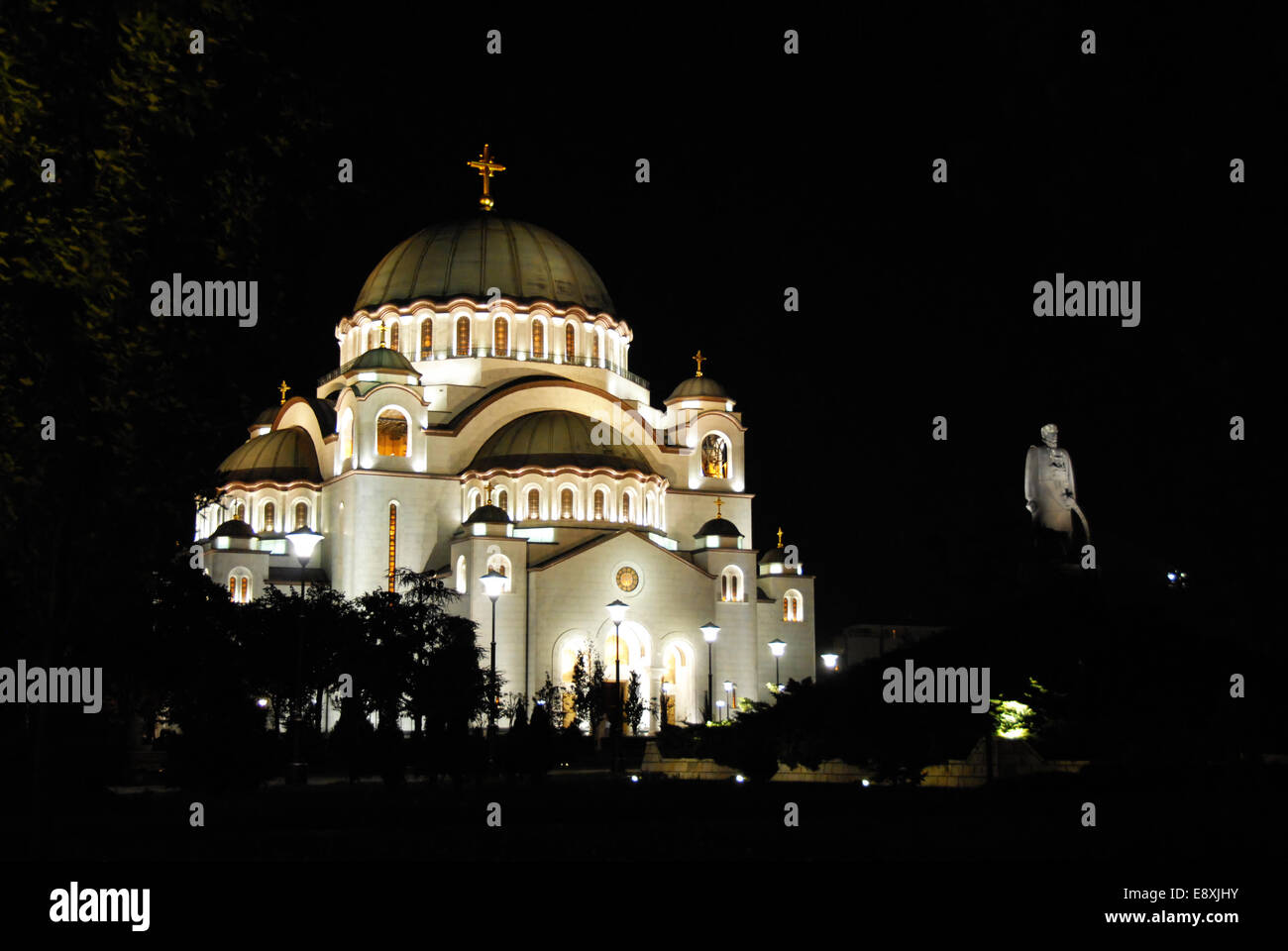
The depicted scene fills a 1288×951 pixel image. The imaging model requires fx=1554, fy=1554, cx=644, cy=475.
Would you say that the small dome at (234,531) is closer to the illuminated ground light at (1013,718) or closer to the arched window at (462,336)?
the arched window at (462,336)

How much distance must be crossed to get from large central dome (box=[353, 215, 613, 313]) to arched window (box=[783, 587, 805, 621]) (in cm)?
1241

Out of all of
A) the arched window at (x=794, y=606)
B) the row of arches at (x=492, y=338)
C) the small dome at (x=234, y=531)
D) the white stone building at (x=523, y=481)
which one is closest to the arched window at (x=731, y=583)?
the white stone building at (x=523, y=481)

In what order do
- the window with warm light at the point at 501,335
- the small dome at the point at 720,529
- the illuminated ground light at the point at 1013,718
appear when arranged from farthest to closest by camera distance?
1. the window with warm light at the point at 501,335
2. the small dome at the point at 720,529
3. the illuminated ground light at the point at 1013,718

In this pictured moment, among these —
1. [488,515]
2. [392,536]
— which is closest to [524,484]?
[488,515]

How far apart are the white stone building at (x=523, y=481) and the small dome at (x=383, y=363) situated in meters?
0.09

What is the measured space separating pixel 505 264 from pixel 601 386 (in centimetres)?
550

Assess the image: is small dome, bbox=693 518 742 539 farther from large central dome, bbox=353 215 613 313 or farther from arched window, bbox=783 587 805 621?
large central dome, bbox=353 215 613 313

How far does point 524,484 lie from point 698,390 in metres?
9.49

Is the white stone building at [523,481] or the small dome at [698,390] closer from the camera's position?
the white stone building at [523,481]

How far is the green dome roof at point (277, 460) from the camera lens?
5234 centimetres

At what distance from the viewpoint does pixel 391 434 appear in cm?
5022

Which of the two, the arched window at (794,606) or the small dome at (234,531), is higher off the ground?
the small dome at (234,531)
